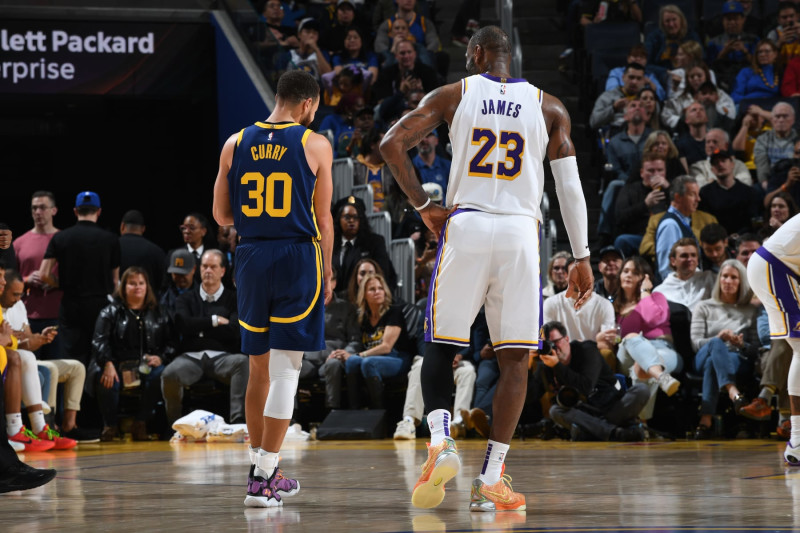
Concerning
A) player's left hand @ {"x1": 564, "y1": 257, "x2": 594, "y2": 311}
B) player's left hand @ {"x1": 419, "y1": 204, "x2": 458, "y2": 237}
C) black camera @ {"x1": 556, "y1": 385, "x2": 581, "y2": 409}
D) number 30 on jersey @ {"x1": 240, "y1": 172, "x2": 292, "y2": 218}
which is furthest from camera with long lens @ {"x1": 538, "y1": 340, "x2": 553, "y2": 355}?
number 30 on jersey @ {"x1": 240, "y1": 172, "x2": 292, "y2": 218}

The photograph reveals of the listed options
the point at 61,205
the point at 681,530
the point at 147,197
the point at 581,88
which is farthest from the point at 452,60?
the point at 681,530

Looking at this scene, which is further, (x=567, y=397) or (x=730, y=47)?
(x=730, y=47)

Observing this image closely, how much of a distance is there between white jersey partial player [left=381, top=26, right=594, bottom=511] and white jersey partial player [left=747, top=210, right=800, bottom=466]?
2304 mm

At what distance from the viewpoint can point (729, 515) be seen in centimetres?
449

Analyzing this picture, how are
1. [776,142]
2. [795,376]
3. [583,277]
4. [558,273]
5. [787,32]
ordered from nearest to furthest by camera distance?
[583,277], [795,376], [558,273], [776,142], [787,32]

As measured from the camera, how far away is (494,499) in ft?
15.8

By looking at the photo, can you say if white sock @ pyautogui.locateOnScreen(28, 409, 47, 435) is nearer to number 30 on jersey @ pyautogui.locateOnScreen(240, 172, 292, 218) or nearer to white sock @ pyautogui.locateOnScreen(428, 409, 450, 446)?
number 30 on jersey @ pyautogui.locateOnScreen(240, 172, 292, 218)

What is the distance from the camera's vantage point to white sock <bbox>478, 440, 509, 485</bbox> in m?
4.84

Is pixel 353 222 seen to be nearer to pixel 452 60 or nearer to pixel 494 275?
pixel 452 60

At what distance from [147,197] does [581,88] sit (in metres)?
6.13

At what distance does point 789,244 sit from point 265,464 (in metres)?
3.57

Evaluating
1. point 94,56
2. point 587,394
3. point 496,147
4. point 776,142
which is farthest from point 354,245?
point 496,147

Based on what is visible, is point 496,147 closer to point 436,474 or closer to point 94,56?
point 436,474

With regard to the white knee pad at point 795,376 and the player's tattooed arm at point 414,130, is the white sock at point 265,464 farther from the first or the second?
the white knee pad at point 795,376
